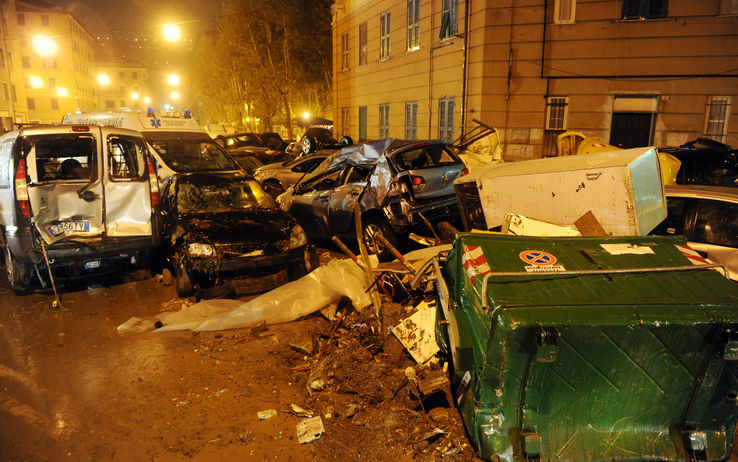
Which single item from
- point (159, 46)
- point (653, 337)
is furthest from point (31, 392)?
point (159, 46)

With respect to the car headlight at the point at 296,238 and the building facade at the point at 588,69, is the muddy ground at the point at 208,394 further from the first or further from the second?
the building facade at the point at 588,69

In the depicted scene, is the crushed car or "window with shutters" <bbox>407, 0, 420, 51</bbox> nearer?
"window with shutters" <bbox>407, 0, 420, 51</bbox>

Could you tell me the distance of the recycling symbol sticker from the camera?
326 centimetres

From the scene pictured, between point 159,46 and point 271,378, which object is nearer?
point 271,378

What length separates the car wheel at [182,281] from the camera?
19.6 feet

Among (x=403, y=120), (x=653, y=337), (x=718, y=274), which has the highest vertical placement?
(x=403, y=120)

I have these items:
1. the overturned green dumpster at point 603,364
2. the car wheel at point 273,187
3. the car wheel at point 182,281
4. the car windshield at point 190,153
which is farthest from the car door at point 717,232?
the car wheel at point 273,187

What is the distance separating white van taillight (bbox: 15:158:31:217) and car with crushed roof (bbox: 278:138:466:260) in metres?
4.15

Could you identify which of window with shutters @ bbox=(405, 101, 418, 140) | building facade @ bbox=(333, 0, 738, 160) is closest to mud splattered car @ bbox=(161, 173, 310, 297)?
building facade @ bbox=(333, 0, 738, 160)

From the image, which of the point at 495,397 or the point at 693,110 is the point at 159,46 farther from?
the point at 495,397

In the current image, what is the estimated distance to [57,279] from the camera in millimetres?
6586

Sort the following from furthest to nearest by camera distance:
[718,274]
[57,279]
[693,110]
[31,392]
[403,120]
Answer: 1. [403,120]
2. [693,110]
3. [57,279]
4. [31,392]
5. [718,274]

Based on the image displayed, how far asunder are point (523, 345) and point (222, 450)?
7.60 ft

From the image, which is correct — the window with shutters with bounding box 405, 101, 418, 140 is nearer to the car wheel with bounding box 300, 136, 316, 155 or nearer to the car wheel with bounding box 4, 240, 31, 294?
the car wheel with bounding box 300, 136, 316, 155
